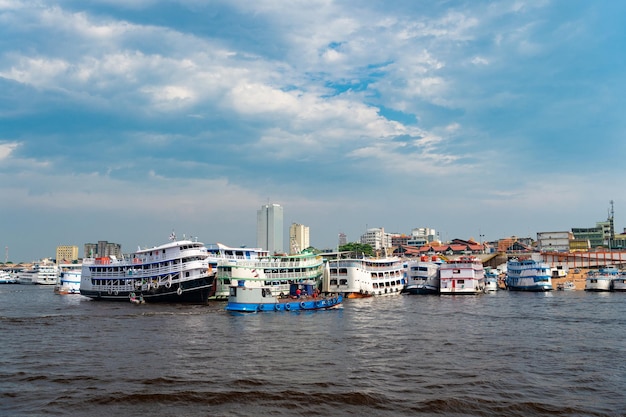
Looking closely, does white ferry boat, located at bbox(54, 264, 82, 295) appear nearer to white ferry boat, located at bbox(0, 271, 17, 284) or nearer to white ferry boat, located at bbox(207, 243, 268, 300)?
white ferry boat, located at bbox(207, 243, 268, 300)

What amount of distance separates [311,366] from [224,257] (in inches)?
1847

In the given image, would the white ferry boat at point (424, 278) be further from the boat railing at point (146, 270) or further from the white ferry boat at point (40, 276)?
the white ferry boat at point (40, 276)

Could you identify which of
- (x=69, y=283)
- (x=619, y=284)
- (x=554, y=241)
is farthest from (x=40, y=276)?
(x=554, y=241)

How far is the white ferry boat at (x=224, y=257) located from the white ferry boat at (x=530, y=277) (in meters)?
50.3

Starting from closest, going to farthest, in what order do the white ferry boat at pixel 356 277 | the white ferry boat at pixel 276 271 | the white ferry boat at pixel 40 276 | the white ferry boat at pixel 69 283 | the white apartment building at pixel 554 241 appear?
the white ferry boat at pixel 276 271 → the white ferry boat at pixel 356 277 → the white ferry boat at pixel 69 283 → the white apartment building at pixel 554 241 → the white ferry boat at pixel 40 276

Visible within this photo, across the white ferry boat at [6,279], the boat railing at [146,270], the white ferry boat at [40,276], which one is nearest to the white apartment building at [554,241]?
the boat railing at [146,270]

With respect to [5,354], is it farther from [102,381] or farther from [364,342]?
[364,342]

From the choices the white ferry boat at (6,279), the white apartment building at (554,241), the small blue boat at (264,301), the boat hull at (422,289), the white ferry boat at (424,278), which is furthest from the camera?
the white ferry boat at (6,279)

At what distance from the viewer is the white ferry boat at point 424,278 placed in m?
87.4

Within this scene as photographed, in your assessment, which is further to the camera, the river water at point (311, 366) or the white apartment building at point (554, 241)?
the white apartment building at point (554, 241)

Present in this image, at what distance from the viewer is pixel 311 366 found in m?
27.1

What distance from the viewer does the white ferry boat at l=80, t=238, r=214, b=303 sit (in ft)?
205

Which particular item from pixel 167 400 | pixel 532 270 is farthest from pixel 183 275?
pixel 532 270

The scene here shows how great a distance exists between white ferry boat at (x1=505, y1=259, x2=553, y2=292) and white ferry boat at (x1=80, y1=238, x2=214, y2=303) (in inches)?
2357
